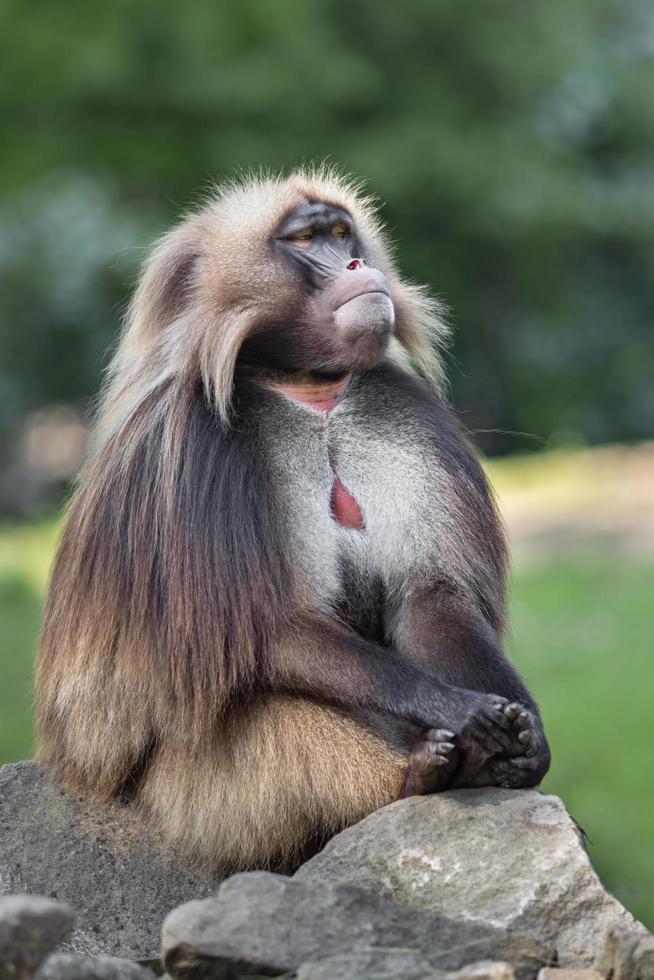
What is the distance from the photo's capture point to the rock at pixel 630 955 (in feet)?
9.01

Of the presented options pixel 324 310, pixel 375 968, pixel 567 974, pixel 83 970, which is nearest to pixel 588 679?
pixel 324 310

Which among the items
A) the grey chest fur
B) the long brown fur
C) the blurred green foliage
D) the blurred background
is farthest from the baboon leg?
the blurred green foliage

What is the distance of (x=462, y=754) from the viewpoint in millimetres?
3307

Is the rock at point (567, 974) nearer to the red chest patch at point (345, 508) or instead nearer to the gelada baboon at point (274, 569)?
the gelada baboon at point (274, 569)

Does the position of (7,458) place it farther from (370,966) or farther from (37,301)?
(370,966)

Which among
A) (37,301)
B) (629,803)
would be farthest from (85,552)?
(37,301)

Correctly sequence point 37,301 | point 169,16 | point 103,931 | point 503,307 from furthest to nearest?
point 503,307
point 37,301
point 169,16
point 103,931

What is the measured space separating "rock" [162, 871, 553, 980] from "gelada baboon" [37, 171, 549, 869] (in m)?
0.48

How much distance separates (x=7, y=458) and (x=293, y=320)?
544 inches

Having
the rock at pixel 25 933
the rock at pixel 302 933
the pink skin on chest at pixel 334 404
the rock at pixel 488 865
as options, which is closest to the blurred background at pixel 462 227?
the pink skin on chest at pixel 334 404

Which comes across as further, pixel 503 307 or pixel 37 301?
pixel 503 307

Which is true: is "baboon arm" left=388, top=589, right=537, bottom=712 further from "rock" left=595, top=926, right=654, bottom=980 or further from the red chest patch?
"rock" left=595, top=926, right=654, bottom=980

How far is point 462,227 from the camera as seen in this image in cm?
1753

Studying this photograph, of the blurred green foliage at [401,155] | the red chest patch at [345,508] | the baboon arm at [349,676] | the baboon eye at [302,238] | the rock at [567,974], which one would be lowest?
the rock at [567,974]
